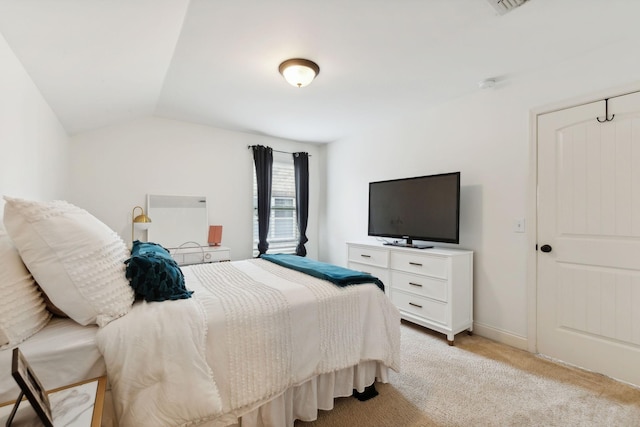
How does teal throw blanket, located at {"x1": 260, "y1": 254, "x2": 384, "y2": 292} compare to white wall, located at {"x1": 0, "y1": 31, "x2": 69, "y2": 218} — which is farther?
teal throw blanket, located at {"x1": 260, "y1": 254, "x2": 384, "y2": 292}

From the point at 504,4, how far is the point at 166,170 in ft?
12.2

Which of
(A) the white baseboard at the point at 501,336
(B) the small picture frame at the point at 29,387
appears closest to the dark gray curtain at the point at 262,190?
(A) the white baseboard at the point at 501,336

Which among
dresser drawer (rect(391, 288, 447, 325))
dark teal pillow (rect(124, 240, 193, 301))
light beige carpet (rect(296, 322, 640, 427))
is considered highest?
dark teal pillow (rect(124, 240, 193, 301))

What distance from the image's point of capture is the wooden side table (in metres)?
0.79

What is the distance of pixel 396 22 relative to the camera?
6.07 feet

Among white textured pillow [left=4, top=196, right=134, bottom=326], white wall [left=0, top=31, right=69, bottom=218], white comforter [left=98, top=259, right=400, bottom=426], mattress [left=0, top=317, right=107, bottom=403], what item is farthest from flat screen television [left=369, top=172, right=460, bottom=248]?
white wall [left=0, top=31, right=69, bottom=218]

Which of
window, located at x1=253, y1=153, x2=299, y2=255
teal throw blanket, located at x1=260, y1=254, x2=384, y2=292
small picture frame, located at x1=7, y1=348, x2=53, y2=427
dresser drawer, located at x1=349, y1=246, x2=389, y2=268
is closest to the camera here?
small picture frame, located at x1=7, y1=348, x2=53, y2=427

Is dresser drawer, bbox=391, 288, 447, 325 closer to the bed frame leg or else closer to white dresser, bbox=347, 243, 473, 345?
white dresser, bbox=347, 243, 473, 345

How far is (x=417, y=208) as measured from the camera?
126 inches

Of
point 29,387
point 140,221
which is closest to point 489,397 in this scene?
point 29,387

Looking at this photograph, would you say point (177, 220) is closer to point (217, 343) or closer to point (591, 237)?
point (217, 343)

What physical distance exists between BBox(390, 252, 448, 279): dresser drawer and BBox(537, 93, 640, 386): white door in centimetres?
78

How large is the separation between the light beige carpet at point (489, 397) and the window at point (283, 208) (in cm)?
268

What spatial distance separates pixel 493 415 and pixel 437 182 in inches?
79.5
